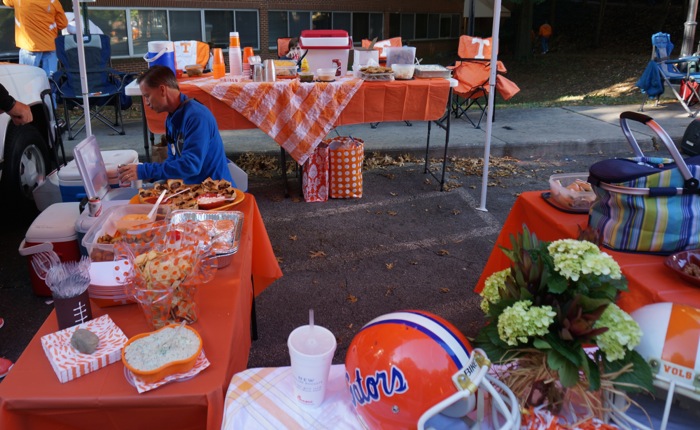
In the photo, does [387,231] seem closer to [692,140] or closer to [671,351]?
[671,351]

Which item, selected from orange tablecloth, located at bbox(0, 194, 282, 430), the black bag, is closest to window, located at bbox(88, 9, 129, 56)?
the black bag

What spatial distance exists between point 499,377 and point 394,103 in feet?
15.0

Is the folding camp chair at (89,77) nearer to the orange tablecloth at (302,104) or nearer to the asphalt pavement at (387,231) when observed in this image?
the asphalt pavement at (387,231)

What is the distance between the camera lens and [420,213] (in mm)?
5602

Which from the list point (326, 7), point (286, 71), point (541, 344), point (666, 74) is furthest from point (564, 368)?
point (326, 7)

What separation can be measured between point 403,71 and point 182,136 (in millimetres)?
2986

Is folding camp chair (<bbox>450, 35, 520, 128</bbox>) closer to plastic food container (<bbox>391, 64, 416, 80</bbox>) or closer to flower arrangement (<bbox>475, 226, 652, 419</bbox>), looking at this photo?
plastic food container (<bbox>391, 64, 416, 80</bbox>)

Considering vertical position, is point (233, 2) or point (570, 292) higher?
point (233, 2)

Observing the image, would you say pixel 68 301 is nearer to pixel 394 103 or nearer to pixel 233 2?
pixel 394 103

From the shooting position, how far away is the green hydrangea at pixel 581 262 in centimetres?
133

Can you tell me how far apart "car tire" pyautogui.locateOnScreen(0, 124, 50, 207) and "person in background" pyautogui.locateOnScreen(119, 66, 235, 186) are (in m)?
2.21

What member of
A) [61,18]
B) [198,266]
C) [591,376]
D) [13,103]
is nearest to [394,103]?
[13,103]

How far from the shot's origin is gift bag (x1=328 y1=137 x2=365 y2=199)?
573 centimetres

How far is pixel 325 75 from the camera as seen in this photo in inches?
223
